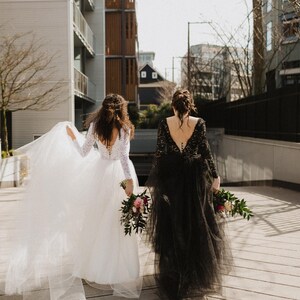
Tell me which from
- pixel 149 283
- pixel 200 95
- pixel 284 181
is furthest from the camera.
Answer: pixel 200 95

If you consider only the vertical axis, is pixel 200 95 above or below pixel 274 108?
above

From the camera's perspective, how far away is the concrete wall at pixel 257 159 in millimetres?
11165

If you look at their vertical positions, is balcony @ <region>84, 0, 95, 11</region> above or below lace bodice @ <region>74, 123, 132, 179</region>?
above

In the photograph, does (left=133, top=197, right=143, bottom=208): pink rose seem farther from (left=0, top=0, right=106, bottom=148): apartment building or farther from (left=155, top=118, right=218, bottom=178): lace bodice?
(left=0, top=0, right=106, bottom=148): apartment building

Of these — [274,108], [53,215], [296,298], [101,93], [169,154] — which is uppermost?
[101,93]

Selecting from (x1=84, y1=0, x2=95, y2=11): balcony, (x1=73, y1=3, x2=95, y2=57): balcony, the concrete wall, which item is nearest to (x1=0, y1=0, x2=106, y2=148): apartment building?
(x1=73, y1=3, x2=95, y2=57): balcony

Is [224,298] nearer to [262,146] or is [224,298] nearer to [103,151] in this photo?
[103,151]

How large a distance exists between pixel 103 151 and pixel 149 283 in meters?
1.40

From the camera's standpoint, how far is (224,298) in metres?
4.08

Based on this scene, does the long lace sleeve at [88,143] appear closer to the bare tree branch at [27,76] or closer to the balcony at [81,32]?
the bare tree branch at [27,76]

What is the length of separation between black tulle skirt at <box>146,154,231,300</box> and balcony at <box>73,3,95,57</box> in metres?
17.9

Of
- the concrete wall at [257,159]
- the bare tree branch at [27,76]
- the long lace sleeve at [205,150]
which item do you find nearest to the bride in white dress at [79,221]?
the long lace sleeve at [205,150]

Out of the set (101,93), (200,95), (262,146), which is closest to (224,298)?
(262,146)

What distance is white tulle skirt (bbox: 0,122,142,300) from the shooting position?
13.8ft
